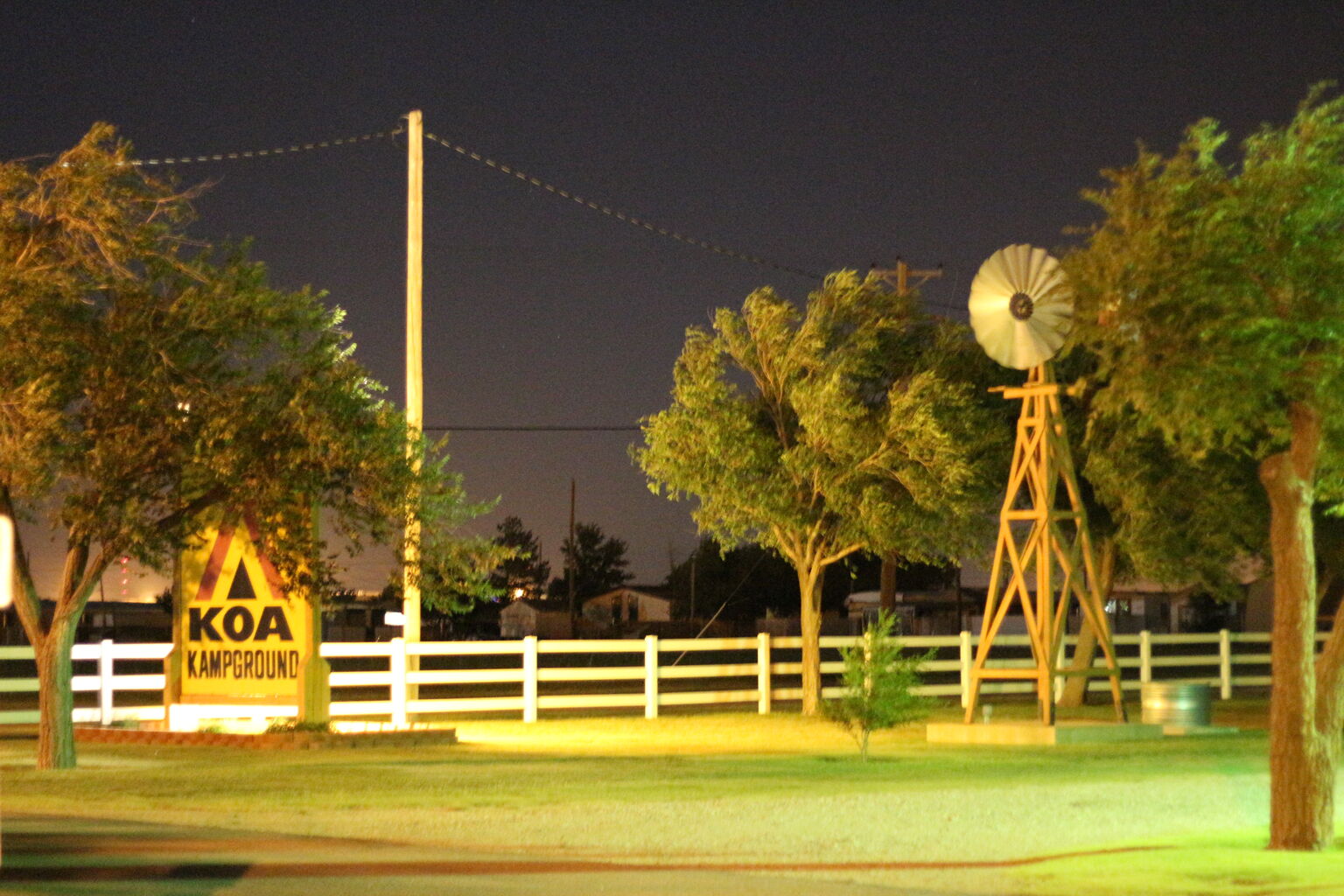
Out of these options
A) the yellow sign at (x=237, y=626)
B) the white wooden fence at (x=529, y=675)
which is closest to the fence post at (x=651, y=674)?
the white wooden fence at (x=529, y=675)

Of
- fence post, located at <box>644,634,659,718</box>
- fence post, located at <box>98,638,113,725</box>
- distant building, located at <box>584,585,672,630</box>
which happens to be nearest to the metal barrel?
fence post, located at <box>644,634,659,718</box>

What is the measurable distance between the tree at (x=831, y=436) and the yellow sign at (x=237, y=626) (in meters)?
8.08

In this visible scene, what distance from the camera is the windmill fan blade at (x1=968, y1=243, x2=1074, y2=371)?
2188cm

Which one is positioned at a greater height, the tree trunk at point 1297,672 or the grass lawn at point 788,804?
the tree trunk at point 1297,672

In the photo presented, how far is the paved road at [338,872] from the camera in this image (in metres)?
10.6

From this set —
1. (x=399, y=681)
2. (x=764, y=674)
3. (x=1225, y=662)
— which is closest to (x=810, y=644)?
(x=764, y=674)

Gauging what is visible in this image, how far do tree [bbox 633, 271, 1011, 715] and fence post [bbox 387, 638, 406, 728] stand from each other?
18.1 ft

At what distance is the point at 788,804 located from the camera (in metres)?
14.8

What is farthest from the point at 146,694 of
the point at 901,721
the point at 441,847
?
the point at 441,847

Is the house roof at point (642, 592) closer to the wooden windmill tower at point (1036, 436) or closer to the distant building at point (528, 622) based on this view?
the distant building at point (528, 622)

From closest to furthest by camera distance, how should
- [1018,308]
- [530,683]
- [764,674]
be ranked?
[1018,308] < [530,683] < [764,674]

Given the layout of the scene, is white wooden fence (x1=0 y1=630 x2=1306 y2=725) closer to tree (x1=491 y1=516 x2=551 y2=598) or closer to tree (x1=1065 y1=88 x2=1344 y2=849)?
tree (x1=1065 y1=88 x2=1344 y2=849)

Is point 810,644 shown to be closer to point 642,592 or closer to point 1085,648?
point 1085,648

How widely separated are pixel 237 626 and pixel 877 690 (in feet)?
27.8
